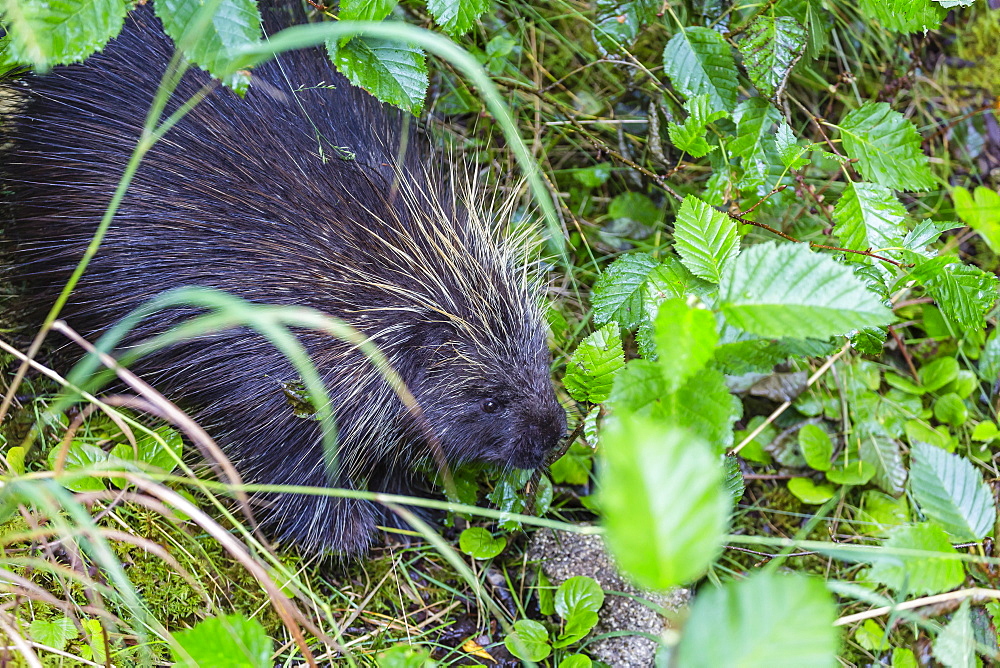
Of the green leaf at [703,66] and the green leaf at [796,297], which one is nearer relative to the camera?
the green leaf at [796,297]

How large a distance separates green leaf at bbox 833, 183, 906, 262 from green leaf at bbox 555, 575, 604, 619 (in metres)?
1.30

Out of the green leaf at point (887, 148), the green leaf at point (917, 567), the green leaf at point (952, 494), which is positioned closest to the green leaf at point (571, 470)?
the green leaf at point (952, 494)

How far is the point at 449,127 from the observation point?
3.23m

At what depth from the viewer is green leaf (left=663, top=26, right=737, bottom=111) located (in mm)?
2674

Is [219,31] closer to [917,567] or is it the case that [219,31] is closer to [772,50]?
[772,50]

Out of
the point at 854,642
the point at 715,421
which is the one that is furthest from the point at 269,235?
the point at 854,642

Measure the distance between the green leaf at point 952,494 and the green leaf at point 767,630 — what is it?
109 cm

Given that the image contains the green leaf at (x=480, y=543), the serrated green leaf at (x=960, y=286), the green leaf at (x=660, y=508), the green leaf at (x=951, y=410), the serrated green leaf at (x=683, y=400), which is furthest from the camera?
the green leaf at (x=951, y=410)

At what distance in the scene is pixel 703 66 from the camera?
2699 mm

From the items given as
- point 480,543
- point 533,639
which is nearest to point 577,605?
point 533,639

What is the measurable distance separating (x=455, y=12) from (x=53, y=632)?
79.2 inches

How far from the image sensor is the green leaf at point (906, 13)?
7.71 ft

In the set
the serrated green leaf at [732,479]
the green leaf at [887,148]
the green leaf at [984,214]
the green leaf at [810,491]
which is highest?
the green leaf at [887,148]

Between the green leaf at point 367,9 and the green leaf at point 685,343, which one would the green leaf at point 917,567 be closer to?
the green leaf at point 685,343
